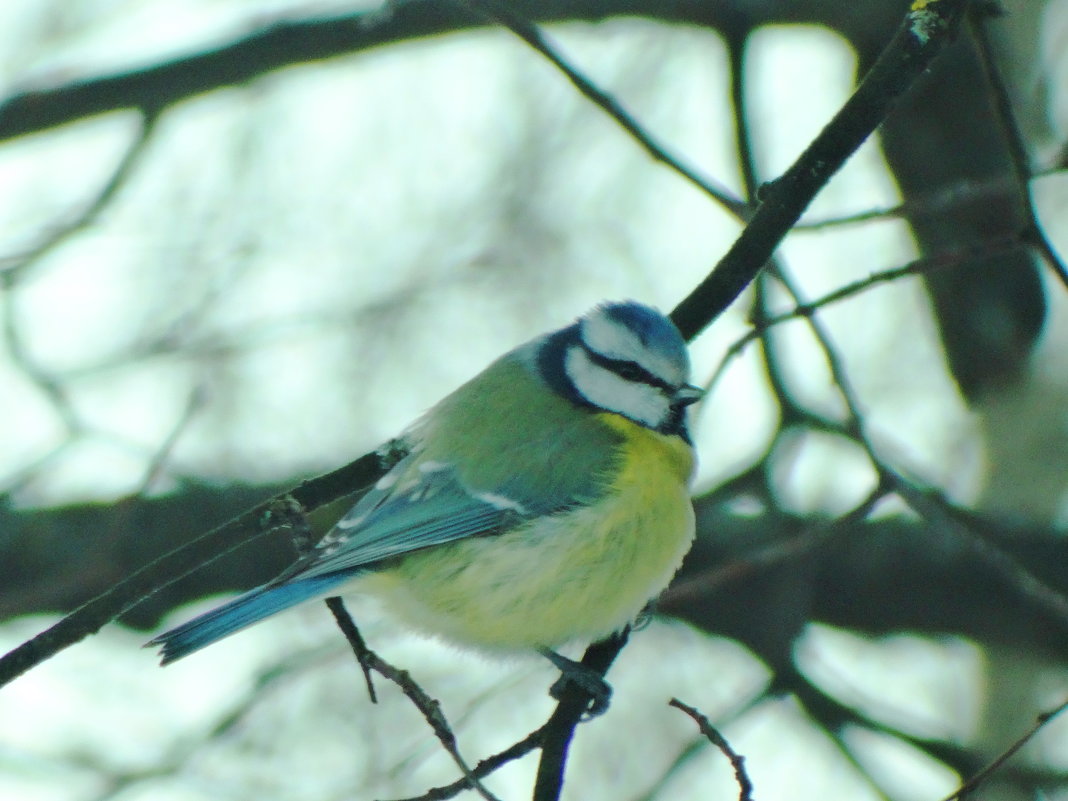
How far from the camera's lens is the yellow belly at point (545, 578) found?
2.66 m

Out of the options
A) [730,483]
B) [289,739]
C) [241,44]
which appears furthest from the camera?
[289,739]

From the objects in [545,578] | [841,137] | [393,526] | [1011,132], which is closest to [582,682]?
[545,578]

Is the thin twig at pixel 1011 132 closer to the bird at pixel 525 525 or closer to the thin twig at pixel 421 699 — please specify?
the bird at pixel 525 525

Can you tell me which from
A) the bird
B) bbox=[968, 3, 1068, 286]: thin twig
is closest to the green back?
the bird

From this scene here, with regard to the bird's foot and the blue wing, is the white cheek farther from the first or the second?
the bird's foot

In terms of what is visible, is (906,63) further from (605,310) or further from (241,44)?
(241,44)

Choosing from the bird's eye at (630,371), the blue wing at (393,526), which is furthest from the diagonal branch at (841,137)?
the blue wing at (393,526)

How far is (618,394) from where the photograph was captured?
3.07 meters

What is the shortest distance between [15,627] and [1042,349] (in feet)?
14.1

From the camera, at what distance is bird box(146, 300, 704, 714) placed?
8.71ft

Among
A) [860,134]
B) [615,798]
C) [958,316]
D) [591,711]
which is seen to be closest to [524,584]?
[591,711]

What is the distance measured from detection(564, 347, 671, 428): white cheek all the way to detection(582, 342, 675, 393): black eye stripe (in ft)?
0.04

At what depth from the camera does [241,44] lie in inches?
178

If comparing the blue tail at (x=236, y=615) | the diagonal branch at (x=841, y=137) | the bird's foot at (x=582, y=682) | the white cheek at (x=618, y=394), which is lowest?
the bird's foot at (x=582, y=682)
